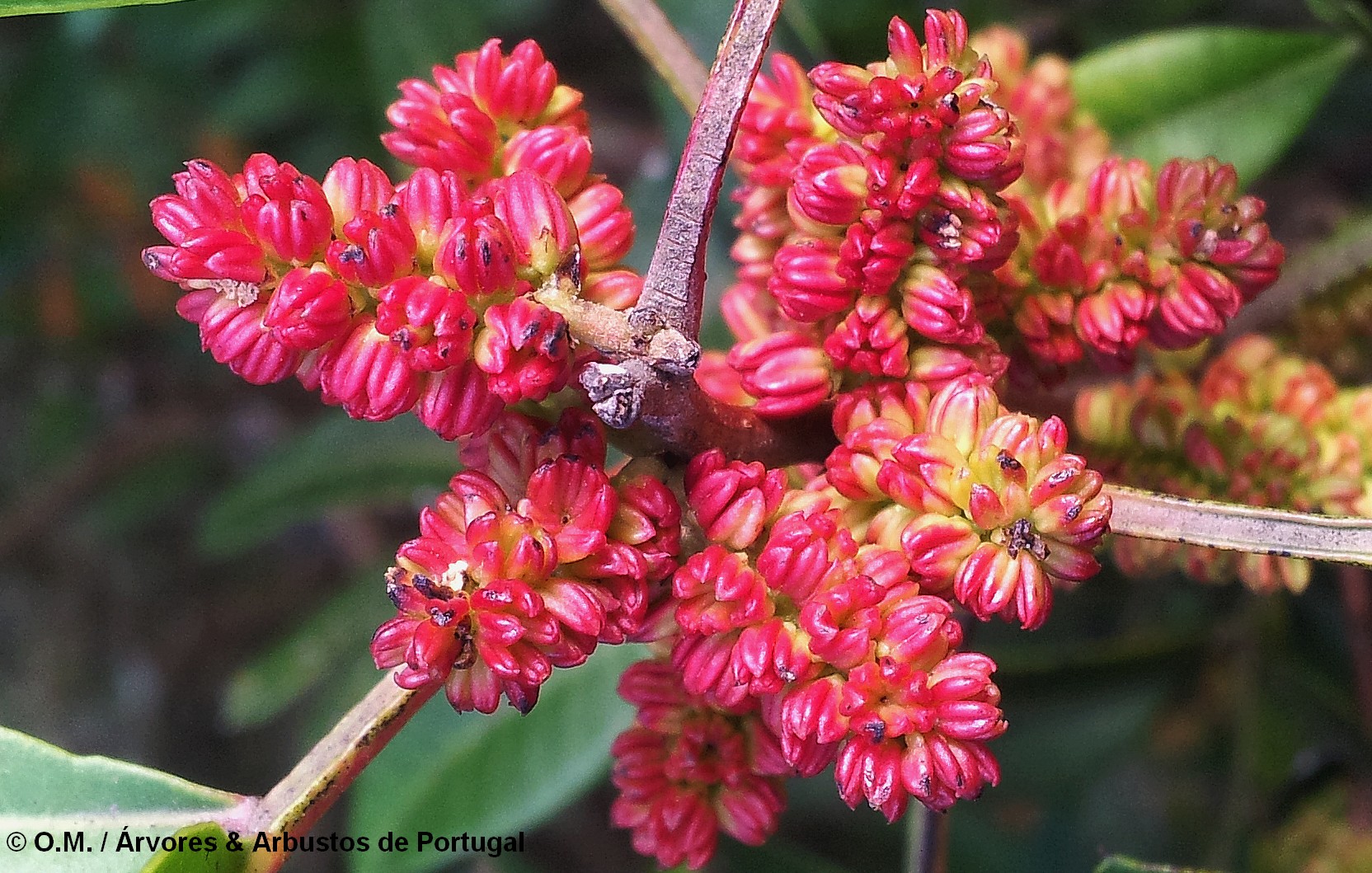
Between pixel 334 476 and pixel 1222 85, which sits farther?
pixel 334 476

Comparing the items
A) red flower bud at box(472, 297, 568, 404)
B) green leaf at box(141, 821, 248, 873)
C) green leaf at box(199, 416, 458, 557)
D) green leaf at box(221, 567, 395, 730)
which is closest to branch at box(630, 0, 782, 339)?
red flower bud at box(472, 297, 568, 404)

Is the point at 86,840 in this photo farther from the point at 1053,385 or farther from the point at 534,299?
the point at 1053,385

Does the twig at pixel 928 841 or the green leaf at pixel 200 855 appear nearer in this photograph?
the green leaf at pixel 200 855

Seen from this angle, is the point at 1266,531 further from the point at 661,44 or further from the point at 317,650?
the point at 317,650

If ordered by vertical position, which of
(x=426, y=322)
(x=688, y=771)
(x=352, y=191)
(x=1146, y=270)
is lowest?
(x=688, y=771)

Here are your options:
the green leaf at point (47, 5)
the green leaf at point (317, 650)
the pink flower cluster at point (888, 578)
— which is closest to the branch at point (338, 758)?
the pink flower cluster at point (888, 578)

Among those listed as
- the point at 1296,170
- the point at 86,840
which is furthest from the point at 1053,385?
the point at 1296,170

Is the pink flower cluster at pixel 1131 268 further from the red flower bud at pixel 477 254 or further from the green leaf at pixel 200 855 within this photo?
the green leaf at pixel 200 855

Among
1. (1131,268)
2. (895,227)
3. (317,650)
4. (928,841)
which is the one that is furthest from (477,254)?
(317,650)
